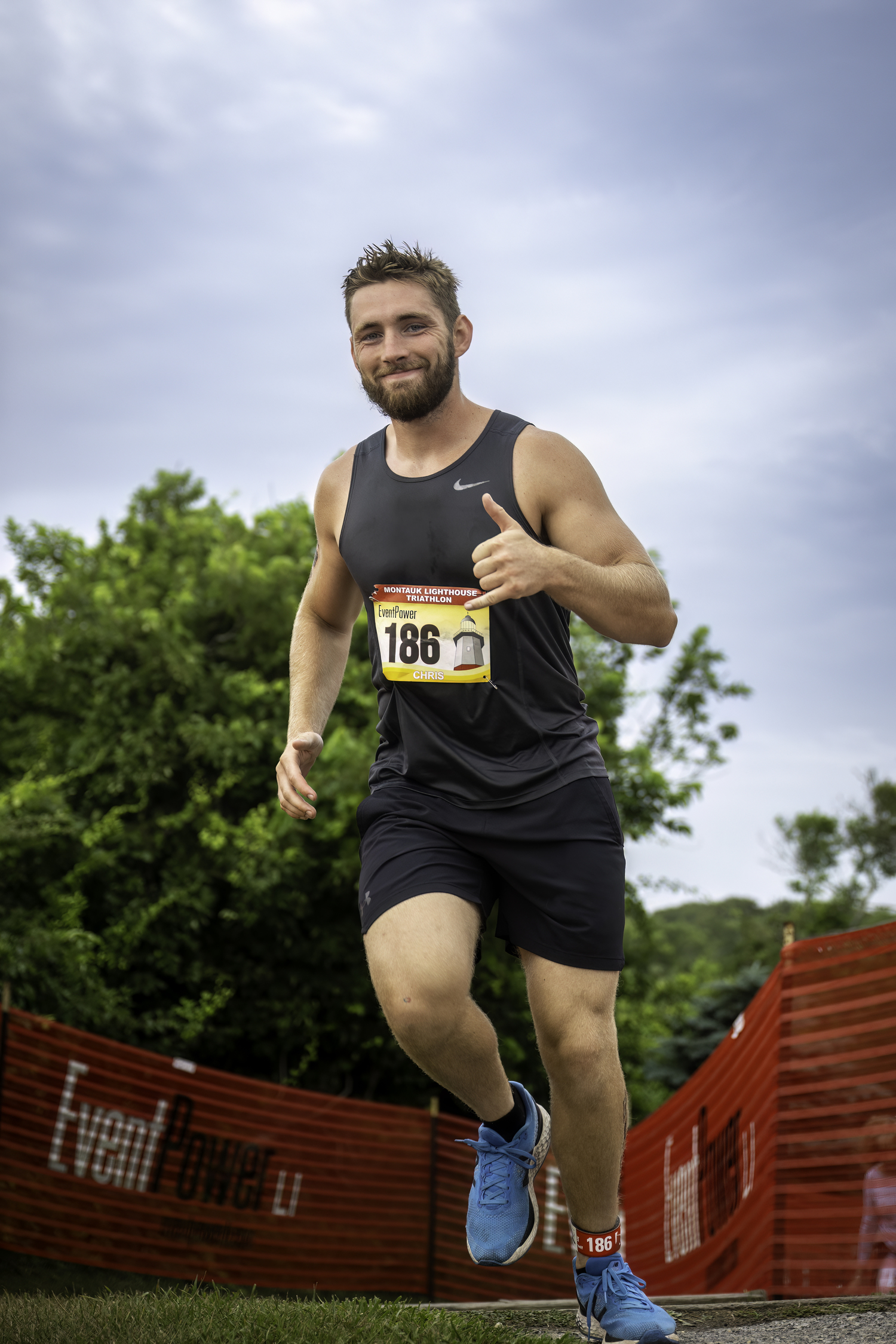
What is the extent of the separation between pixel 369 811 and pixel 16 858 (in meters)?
10.7

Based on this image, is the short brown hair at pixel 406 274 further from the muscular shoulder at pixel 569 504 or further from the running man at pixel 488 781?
the muscular shoulder at pixel 569 504

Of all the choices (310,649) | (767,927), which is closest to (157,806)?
(310,649)

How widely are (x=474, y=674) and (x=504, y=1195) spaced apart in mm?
1335

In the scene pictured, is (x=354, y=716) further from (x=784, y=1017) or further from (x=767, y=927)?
(x=767, y=927)

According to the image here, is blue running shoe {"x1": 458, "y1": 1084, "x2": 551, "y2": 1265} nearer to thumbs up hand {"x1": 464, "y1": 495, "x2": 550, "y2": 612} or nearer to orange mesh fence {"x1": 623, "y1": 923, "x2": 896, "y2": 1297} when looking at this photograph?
thumbs up hand {"x1": 464, "y1": 495, "x2": 550, "y2": 612}

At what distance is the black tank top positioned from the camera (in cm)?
286

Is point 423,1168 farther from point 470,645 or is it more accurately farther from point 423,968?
point 470,645

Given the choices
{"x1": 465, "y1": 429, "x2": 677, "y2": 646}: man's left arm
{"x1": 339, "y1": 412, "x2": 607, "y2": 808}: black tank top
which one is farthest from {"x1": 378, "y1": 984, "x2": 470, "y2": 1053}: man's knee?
{"x1": 465, "y1": 429, "x2": 677, "y2": 646}: man's left arm

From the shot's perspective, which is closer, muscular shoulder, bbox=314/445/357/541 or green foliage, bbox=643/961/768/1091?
muscular shoulder, bbox=314/445/357/541

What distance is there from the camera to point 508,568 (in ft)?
7.94

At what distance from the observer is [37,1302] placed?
133 inches

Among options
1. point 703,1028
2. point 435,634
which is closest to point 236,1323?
point 435,634

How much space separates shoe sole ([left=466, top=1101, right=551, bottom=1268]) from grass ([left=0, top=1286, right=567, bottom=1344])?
0.19 m

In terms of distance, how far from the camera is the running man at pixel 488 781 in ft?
9.05
